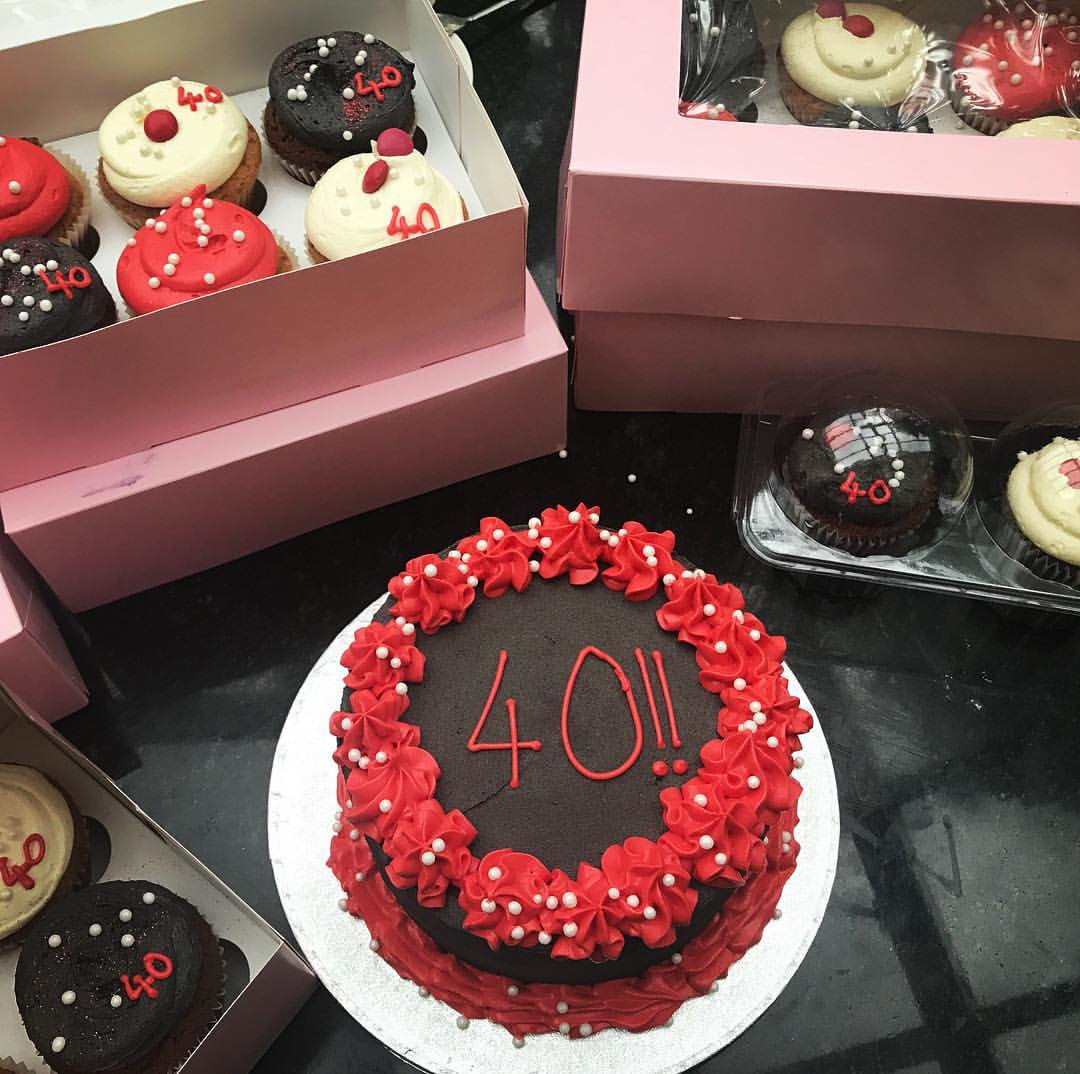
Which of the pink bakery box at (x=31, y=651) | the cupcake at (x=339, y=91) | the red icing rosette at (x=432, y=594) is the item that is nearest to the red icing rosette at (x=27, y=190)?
the cupcake at (x=339, y=91)

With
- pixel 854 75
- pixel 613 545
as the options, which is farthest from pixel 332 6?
pixel 613 545

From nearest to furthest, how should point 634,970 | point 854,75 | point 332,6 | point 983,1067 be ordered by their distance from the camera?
1. point 634,970
2. point 983,1067
3. point 854,75
4. point 332,6

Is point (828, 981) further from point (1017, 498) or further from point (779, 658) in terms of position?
point (1017, 498)

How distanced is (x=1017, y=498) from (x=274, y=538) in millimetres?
1100

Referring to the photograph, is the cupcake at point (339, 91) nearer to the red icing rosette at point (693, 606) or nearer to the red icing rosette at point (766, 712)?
the red icing rosette at point (693, 606)

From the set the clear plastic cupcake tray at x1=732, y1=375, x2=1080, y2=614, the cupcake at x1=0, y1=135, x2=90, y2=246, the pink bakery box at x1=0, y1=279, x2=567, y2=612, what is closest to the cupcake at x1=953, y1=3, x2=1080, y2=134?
the clear plastic cupcake tray at x1=732, y1=375, x2=1080, y2=614

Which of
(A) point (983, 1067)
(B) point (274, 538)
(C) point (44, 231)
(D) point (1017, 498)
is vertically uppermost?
(C) point (44, 231)

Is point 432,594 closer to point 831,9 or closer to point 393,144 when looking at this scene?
point 393,144

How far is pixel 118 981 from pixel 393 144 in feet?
3.78

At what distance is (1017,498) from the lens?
5.05 ft

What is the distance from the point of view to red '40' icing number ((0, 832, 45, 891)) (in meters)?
1.35

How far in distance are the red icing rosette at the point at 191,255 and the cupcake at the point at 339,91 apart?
0.69 ft

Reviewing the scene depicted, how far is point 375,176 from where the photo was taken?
1500 mm

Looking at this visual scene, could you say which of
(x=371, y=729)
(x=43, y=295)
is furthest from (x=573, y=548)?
(x=43, y=295)
